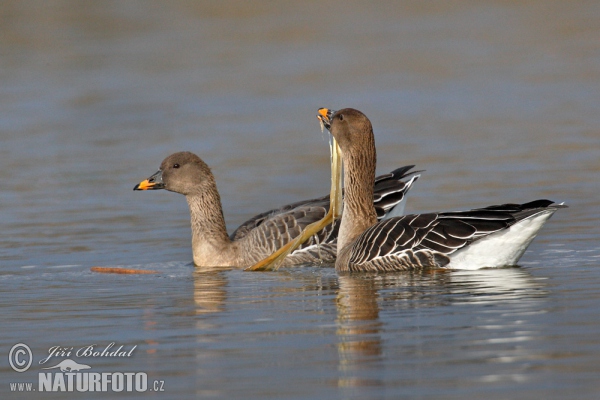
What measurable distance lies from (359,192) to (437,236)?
5.51 feet

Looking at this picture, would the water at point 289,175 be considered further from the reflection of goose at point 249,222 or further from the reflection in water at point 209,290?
the reflection of goose at point 249,222

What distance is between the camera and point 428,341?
24.5ft

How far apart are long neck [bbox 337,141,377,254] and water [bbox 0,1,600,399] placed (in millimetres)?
602

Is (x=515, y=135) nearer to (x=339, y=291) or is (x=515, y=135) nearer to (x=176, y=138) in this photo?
(x=176, y=138)

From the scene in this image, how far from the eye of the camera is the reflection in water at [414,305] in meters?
7.05

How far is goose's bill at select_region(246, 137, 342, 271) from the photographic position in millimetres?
12500

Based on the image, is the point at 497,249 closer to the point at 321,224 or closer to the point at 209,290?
the point at 321,224

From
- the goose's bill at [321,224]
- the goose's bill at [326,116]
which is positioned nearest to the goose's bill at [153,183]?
the goose's bill at [321,224]

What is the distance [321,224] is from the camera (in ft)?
41.8

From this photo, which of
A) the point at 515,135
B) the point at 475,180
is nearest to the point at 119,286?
the point at 475,180

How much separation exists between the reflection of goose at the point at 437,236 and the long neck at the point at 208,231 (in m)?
1.79

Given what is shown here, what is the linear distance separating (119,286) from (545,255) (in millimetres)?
4366

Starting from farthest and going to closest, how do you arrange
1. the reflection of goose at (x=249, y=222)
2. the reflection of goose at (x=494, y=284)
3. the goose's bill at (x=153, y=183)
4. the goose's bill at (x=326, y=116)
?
the goose's bill at (x=153, y=183)
the reflection of goose at (x=249, y=222)
the goose's bill at (x=326, y=116)
the reflection of goose at (x=494, y=284)

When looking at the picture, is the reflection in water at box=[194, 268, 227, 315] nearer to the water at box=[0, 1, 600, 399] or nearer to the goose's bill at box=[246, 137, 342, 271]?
the water at box=[0, 1, 600, 399]
